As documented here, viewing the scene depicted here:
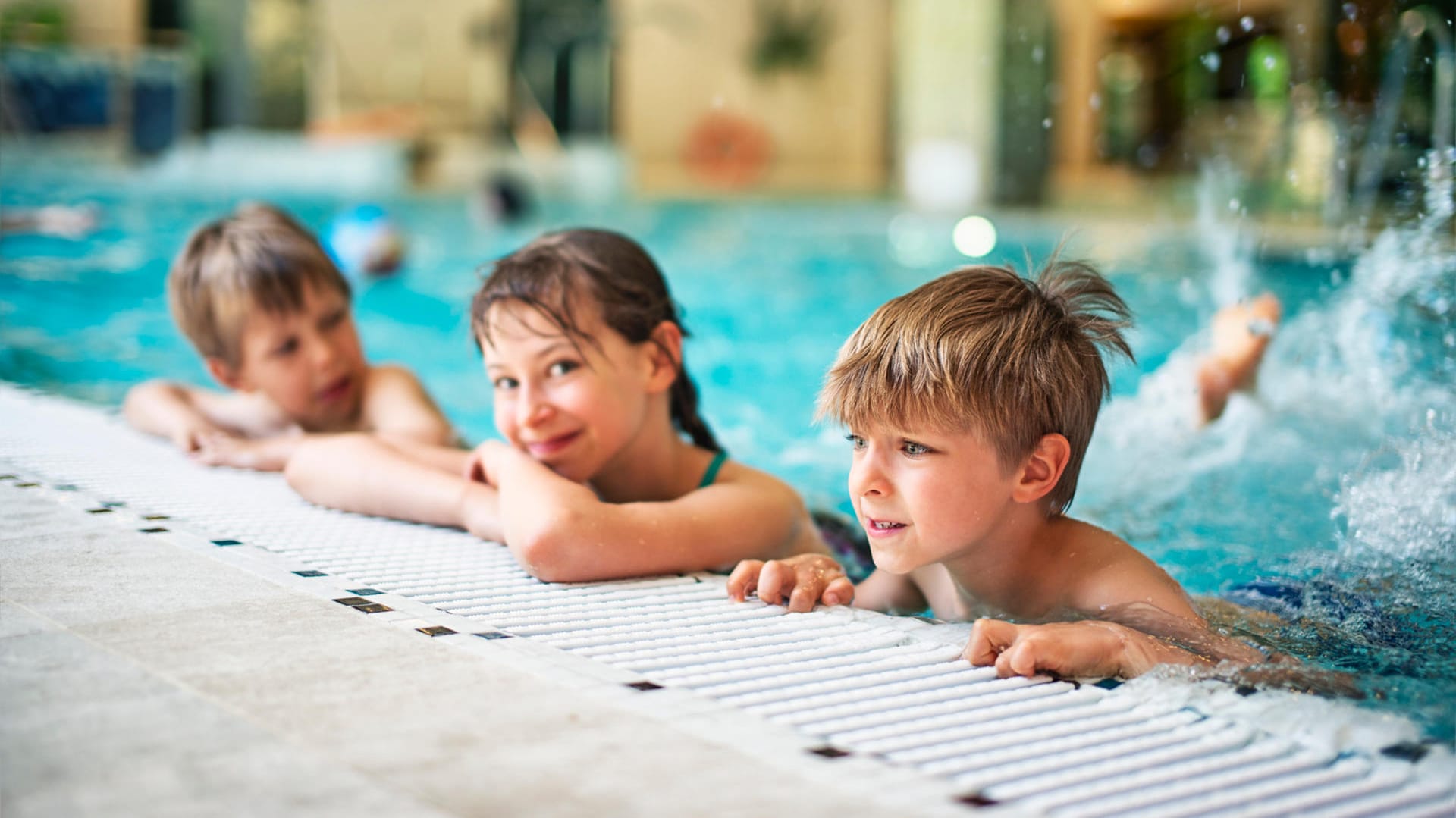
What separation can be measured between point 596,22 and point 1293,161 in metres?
10.2

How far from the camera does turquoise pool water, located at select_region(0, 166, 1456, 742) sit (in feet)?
9.46

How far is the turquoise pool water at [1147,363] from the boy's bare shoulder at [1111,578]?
0.95 ft

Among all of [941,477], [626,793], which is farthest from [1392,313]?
[626,793]

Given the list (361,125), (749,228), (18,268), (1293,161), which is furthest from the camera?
(361,125)

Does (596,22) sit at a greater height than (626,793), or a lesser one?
greater

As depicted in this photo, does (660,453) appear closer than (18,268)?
Yes

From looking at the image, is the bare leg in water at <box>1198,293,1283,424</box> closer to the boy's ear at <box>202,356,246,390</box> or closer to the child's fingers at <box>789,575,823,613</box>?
the child's fingers at <box>789,575,823,613</box>

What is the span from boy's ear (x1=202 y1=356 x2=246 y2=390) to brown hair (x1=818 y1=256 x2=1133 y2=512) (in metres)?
1.94

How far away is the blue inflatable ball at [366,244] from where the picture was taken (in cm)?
710

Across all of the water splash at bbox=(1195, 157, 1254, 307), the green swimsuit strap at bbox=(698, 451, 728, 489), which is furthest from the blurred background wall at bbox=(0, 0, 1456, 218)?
the green swimsuit strap at bbox=(698, 451, 728, 489)

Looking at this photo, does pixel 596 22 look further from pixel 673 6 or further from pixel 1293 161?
pixel 1293 161

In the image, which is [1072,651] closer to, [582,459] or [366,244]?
[582,459]

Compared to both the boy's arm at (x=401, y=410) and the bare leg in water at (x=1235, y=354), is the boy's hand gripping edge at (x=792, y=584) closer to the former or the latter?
the boy's arm at (x=401, y=410)

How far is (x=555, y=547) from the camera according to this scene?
2.27m
